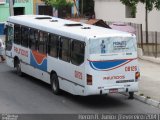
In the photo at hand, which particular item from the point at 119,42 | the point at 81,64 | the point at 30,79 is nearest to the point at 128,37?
the point at 119,42

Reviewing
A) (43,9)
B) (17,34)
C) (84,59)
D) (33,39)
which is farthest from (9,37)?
(43,9)

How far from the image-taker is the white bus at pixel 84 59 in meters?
18.7

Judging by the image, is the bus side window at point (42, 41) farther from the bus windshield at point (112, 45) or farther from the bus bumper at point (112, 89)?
the bus bumper at point (112, 89)

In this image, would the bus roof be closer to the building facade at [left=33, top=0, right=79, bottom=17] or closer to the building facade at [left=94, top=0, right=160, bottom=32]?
the building facade at [left=94, top=0, right=160, bottom=32]

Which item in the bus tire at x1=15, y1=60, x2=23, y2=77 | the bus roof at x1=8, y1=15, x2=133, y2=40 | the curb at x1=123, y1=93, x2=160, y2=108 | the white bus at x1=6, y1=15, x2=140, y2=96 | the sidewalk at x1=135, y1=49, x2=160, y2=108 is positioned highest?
the bus roof at x1=8, y1=15, x2=133, y2=40

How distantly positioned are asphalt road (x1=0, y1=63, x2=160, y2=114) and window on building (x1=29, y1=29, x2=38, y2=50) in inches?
65.4

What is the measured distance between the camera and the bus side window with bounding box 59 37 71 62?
2028 cm

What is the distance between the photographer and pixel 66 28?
21.1 metres

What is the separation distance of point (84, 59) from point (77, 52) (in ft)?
2.48

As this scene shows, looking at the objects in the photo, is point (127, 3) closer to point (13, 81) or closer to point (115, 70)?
point (13, 81)

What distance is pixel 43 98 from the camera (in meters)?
20.4

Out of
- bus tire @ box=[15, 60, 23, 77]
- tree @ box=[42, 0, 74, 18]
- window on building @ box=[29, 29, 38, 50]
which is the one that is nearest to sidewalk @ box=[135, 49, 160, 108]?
window on building @ box=[29, 29, 38, 50]

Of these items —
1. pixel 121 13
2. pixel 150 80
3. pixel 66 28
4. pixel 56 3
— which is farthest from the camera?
pixel 56 3

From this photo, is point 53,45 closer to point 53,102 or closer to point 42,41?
point 42,41
